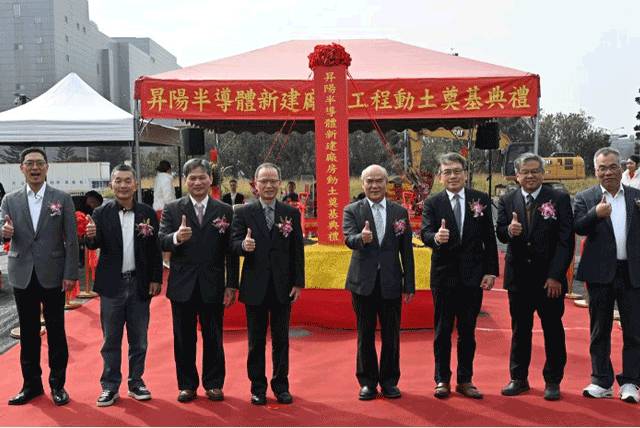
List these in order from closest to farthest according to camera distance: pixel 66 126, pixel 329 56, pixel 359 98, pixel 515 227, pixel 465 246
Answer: pixel 515 227
pixel 465 246
pixel 329 56
pixel 359 98
pixel 66 126

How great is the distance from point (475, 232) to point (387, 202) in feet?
1.60

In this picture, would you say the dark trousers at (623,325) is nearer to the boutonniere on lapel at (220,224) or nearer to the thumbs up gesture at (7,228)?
the boutonniere on lapel at (220,224)

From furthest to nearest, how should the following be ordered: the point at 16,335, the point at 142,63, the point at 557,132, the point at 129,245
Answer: the point at 142,63
the point at 557,132
the point at 16,335
the point at 129,245

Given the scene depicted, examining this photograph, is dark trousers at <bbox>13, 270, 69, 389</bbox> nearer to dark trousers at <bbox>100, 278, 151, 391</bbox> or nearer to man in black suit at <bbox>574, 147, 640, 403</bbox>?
dark trousers at <bbox>100, 278, 151, 391</bbox>

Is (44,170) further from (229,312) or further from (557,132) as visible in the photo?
(557,132)

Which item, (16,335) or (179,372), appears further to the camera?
(16,335)

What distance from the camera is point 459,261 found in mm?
3127

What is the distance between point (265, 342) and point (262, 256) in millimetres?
453

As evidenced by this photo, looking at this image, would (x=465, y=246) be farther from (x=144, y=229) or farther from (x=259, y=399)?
(x=144, y=229)

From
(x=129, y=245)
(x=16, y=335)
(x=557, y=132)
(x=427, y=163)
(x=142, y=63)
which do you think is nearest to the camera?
(x=129, y=245)

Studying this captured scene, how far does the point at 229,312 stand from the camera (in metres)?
4.55

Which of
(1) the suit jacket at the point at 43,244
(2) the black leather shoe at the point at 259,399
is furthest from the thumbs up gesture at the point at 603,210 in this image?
(1) the suit jacket at the point at 43,244

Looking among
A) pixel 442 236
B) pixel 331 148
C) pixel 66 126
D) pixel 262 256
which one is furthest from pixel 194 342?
pixel 66 126

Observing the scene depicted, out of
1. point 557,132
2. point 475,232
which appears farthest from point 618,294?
point 557,132
